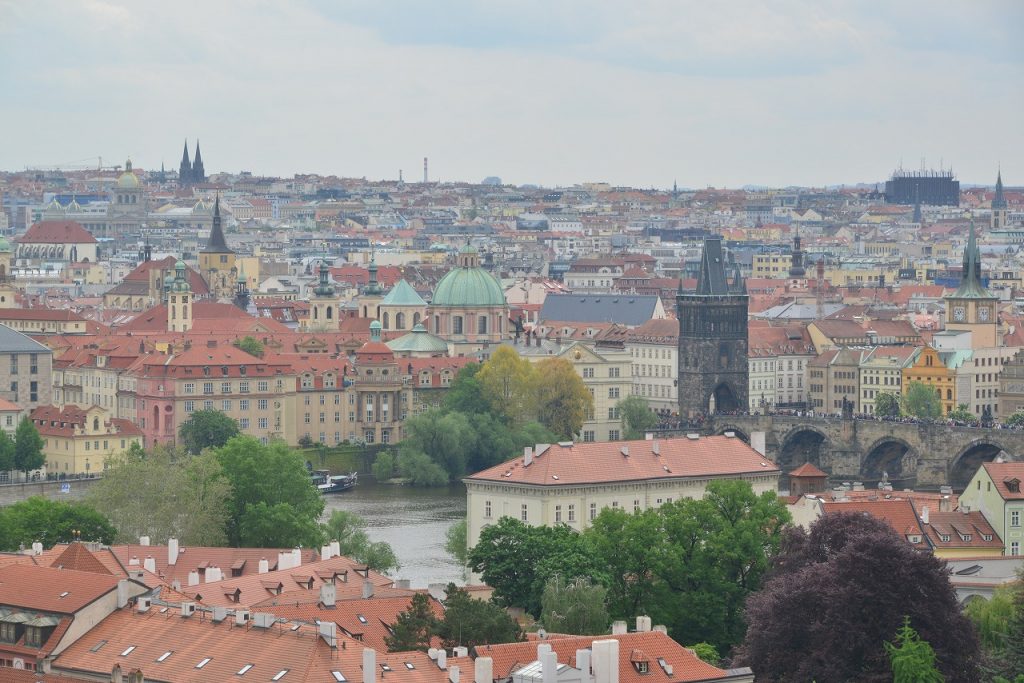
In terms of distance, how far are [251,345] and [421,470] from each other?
18.0m

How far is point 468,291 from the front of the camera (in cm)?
12962

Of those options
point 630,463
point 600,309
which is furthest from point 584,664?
point 600,309

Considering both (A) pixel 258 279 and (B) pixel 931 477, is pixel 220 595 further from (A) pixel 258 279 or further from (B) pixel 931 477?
(A) pixel 258 279

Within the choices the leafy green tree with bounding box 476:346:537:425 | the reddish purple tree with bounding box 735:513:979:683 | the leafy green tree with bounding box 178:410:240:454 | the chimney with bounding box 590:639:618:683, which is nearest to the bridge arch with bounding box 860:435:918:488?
the leafy green tree with bounding box 476:346:537:425

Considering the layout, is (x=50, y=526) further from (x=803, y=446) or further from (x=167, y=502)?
(x=803, y=446)

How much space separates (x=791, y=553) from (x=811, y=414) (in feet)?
188

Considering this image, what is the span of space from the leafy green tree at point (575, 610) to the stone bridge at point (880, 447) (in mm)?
42836

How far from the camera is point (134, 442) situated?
93562mm

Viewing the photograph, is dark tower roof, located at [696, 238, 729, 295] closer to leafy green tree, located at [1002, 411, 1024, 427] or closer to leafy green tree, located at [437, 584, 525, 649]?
leafy green tree, located at [1002, 411, 1024, 427]

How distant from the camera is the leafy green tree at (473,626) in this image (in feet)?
156

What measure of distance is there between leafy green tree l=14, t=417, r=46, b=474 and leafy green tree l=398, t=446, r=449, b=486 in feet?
43.0

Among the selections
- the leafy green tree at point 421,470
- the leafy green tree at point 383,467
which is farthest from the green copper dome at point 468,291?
the leafy green tree at point 421,470

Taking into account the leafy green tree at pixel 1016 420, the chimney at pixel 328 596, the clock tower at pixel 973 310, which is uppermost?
the clock tower at pixel 973 310

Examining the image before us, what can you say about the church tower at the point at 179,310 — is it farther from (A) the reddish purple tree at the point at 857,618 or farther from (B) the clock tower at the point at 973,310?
(A) the reddish purple tree at the point at 857,618
